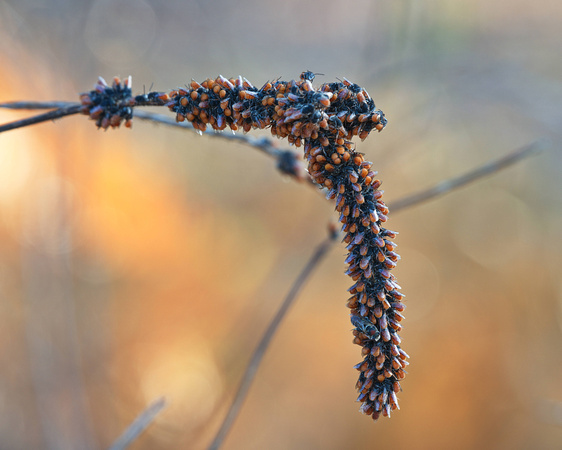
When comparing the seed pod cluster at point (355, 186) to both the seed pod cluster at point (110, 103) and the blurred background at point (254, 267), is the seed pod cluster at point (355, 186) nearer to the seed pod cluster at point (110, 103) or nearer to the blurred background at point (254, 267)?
the seed pod cluster at point (110, 103)

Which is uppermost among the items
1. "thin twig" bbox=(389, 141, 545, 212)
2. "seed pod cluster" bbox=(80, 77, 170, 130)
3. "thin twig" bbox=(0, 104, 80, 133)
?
"thin twig" bbox=(389, 141, 545, 212)

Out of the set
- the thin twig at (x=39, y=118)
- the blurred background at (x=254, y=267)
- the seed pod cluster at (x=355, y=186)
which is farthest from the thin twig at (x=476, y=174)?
the blurred background at (x=254, y=267)

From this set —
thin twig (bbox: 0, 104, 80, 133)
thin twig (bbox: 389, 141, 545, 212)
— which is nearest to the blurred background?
thin twig (bbox: 389, 141, 545, 212)

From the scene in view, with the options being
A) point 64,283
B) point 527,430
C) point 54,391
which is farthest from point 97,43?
point 527,430

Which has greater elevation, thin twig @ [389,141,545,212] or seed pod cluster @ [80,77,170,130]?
thin twig @ [389,141,545,212]

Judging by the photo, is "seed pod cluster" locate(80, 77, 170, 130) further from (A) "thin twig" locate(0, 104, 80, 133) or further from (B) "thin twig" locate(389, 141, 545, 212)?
(B) "thin twig" locate(389, 141, 545, 212)

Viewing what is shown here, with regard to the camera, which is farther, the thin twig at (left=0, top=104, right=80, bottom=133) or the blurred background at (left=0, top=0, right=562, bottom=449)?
the blurred background at (left=0, top=0, right=562, bottom=449)

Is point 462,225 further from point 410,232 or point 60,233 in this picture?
point 60,233

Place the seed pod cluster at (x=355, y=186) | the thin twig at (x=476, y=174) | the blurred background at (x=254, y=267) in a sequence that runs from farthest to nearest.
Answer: the blurred background at (x=254, y=267), the thin twig at (x=476, y=174), the seed pod cluster at (x=355, y=186)
